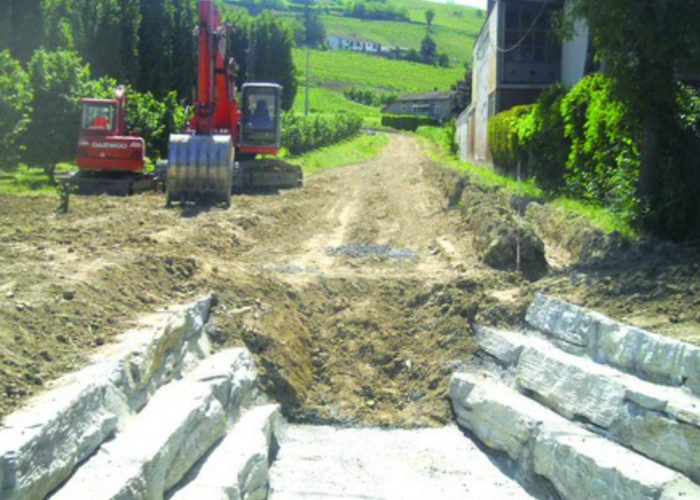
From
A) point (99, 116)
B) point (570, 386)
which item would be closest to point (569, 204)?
point (570, 386)

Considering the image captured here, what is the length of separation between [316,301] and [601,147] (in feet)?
23.5

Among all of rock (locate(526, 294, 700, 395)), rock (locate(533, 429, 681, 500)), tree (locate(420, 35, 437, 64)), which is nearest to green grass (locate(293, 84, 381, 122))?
tree (locate(420, 35, 437, 64))

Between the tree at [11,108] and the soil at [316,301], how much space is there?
10299 mm

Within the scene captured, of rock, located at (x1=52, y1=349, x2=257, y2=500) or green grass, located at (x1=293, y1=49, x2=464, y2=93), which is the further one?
green grass, located at (x1=293, y1=49, x2=464, y2=93)

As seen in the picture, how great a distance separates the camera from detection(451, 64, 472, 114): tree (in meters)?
65.4

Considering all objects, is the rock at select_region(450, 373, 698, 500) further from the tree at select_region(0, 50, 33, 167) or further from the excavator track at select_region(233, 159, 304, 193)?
the tree at select_region(0, 50, 33, 167)

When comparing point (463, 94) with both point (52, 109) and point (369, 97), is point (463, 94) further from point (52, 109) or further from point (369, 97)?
→ point (369, 97)

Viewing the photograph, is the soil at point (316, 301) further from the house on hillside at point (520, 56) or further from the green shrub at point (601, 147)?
the house on hillside at point (520, 56)

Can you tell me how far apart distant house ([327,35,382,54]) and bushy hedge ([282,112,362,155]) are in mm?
90220

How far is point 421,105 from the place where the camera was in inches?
4537

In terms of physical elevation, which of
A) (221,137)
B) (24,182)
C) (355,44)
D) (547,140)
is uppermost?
(355,44)

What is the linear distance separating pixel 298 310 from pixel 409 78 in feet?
437

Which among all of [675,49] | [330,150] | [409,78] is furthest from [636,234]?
[409,78]

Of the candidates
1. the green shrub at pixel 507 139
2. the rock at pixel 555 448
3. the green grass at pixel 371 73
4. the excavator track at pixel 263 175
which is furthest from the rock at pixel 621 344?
the green grass at pixel 371 73
